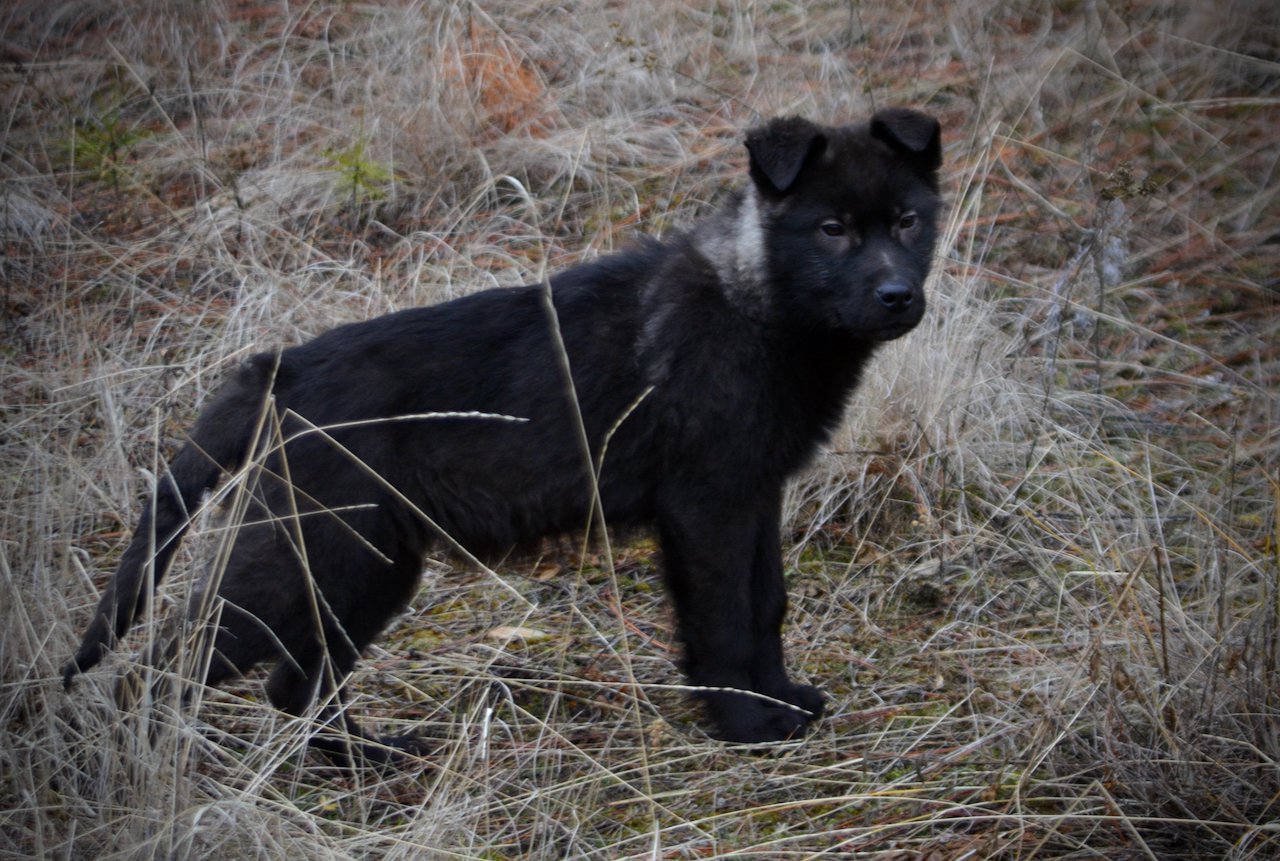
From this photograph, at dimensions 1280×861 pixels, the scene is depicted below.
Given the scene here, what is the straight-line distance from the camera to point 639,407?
3.40 metres

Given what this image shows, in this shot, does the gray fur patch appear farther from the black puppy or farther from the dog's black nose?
the dog's black nose

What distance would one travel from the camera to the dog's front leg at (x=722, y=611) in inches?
132

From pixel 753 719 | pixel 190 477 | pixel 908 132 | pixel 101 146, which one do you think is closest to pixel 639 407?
pixel 753 719

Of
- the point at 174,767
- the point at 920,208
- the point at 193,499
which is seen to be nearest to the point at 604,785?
the point at 174,767

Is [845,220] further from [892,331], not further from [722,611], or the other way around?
[722,611]

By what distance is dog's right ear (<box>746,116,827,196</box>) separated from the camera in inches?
131

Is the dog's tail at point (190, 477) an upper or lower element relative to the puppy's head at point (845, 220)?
lower

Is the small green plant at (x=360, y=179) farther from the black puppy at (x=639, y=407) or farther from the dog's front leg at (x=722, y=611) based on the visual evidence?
the dog's front leg at (x=722, y=611)

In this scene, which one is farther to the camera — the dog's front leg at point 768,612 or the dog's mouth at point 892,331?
the dog's front leg at point 768,612

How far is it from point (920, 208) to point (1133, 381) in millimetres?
2042

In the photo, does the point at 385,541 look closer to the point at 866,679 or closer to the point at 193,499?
the point at 193,499

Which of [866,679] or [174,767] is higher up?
[174,767]

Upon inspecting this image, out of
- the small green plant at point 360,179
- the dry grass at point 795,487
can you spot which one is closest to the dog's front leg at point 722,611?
the dry grass at point 795,487

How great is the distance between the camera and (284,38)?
7.22 meters
